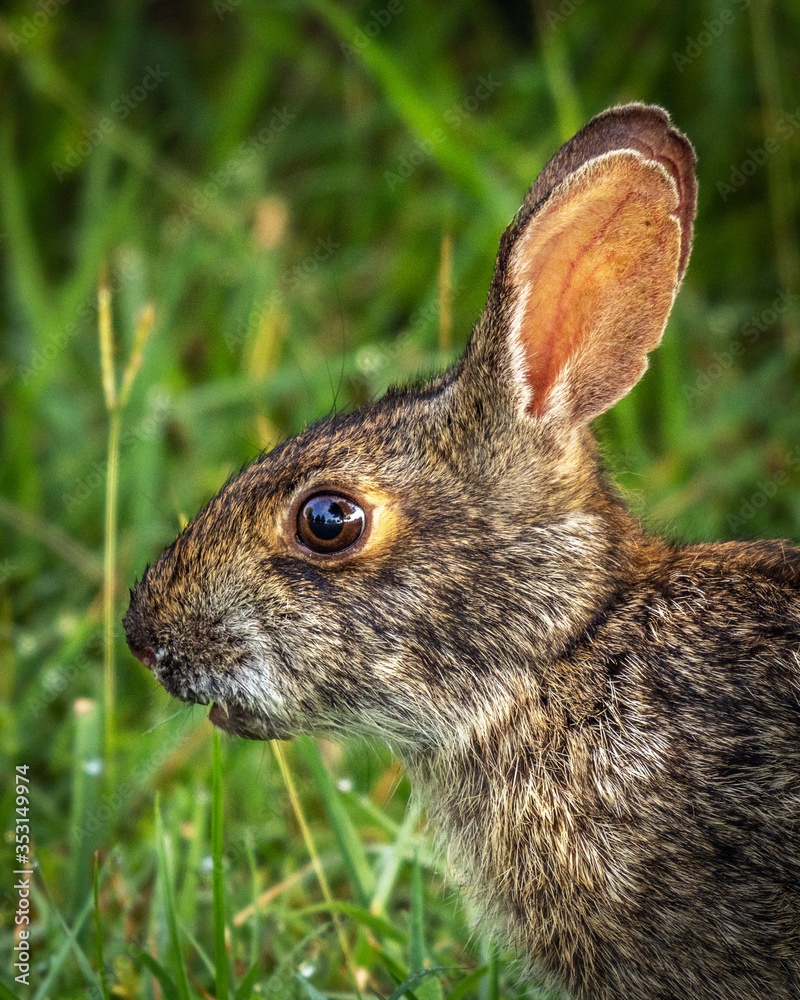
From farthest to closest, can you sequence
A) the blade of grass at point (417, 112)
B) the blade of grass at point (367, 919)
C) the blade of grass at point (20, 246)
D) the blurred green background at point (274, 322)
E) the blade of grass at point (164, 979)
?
the blade of grass at point (20, 246) → the blade of grass at point (417, 112) → the blurred green background at point (274, 322) → the blade of grass at point (367, 919) → the blade of grass at point (164, 979)

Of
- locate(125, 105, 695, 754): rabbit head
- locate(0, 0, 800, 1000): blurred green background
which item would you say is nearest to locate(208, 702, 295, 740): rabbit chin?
locate(125, 105, 695, 754): rabbit head

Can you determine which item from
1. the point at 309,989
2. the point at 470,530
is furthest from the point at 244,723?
the point at 470,530

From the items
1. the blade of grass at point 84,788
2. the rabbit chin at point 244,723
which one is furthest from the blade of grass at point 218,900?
the blade of grass at point 84,788

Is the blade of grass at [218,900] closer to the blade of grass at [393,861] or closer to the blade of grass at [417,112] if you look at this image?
the blade of grass at [393,861]

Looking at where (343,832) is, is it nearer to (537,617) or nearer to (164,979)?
(164,979)

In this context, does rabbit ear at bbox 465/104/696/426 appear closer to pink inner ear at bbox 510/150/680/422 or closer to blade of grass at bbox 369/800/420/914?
pink inner ear at bbox 510/150/680/422
